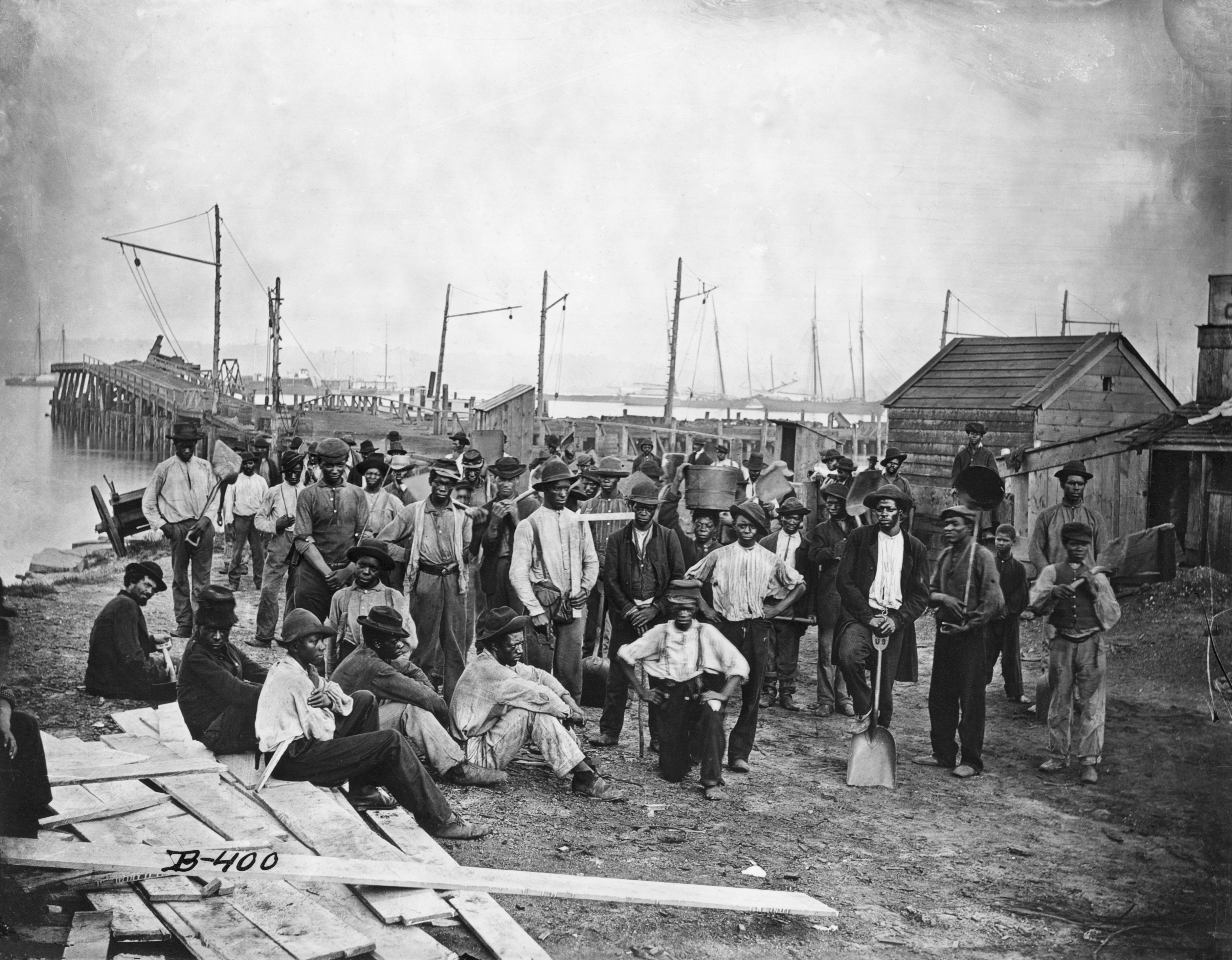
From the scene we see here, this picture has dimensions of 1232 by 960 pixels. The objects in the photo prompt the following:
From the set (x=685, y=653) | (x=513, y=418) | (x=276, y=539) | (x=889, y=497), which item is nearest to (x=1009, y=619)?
(x=889, y=497)

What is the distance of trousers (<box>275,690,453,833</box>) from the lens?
4.86m

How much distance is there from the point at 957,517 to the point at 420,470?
4.89 metres

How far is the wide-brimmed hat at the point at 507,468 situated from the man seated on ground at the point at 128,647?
2.59m

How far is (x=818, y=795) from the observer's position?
5.91 metres

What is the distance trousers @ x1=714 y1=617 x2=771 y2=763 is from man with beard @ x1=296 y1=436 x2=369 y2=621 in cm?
247

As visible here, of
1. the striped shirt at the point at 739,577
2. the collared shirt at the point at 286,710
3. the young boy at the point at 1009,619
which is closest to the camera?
the collared shirt at the point at 286,710

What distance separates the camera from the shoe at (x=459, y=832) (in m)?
4.92

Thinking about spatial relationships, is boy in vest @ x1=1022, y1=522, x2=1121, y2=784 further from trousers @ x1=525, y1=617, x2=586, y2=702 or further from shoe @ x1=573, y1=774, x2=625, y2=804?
trousers @ x1=525, y1=617, x2=586, y2=702

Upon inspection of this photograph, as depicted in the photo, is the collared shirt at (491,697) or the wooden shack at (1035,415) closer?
the collared shirt at (491,697)

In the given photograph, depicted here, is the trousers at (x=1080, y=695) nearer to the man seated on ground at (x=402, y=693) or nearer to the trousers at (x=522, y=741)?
the trousers at (x=522, y=741)

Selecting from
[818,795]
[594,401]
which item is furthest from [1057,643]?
[594,401]

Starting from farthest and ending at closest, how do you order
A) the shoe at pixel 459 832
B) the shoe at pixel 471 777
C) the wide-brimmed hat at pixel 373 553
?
the wide-brimmed hat at pixel 373 553 < the shoe at pixel 471 777 < the shoe at pixel 459 832

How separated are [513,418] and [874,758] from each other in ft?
12.8

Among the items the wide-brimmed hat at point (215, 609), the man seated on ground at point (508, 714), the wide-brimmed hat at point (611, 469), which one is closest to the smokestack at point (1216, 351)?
the man seated on ground at point (508, 714)
